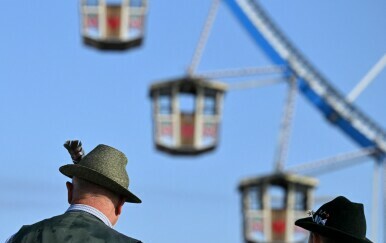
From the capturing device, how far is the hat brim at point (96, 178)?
14.8ft

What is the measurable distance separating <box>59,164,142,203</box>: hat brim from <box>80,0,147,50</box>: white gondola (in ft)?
97.3

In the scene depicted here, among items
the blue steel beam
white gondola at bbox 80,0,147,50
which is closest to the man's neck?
white gondola at bbox 80,0,147,50

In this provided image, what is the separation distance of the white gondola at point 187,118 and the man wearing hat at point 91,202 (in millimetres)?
31701

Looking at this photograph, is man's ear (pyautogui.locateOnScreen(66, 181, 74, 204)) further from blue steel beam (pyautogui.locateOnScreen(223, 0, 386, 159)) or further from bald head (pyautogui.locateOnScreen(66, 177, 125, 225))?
blue steel beam (pyautogui.locateOnScreen(223, 0, 386, 159))

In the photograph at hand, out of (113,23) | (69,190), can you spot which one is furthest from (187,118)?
(69,190)

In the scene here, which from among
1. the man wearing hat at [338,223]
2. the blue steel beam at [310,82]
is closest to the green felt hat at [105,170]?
the man wearing hat at [338,223]

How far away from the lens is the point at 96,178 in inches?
178

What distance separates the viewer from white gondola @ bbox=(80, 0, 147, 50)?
3514 cm

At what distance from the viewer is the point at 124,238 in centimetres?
443

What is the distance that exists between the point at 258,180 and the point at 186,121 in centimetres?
387

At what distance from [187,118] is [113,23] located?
4.37 m

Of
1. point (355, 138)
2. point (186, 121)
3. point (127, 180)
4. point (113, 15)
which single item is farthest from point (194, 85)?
point (127, 180)

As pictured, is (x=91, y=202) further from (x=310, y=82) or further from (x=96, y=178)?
(x=310, y=82)

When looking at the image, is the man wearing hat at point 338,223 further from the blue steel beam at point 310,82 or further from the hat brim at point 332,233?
the blue steel beam at point 310,82
